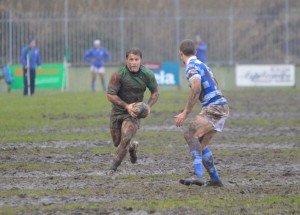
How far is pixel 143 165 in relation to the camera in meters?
14.5

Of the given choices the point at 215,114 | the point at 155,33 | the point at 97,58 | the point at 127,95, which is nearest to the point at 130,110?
the point at 127,95

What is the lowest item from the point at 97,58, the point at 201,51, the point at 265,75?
the point at 265,75

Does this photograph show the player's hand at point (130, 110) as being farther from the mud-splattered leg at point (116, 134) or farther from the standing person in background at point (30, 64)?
Result: the standing person in background at point (30, 64)

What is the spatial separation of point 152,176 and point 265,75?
2813cm

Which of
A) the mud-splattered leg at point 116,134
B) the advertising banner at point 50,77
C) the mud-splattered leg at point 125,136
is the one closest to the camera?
the mud-splattered leg at point 125,136

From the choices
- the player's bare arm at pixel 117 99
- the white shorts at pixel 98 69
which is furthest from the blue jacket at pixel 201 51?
the player's bare arm at pixel 117 99

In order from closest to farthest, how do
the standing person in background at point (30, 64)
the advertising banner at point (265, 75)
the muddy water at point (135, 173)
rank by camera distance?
1. the muddy water at point (135, 173)
2. the standing person in background at point (30, 64)
3. the advertising banner at point (265, 75)

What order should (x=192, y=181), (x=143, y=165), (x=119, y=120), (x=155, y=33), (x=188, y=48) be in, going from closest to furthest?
(x=192, y=181)
(x=188, y=48)
(x=119, y=120)
(x=143, y=165)
(x=155, y=33)

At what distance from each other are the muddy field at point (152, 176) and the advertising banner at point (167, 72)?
1872 cm

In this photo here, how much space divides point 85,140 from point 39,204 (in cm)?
870

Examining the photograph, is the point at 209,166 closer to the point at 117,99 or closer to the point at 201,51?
the point at 117,99

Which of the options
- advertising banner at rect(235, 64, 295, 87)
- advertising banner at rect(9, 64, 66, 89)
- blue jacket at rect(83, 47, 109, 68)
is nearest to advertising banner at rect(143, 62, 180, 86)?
blue jacket at rect(83, 47, 109, 68)

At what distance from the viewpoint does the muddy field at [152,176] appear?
10125 millimetres

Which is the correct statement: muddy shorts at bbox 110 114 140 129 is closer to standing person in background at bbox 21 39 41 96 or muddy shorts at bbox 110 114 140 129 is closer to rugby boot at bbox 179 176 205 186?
rugby boot at bbox 179 176 205 186
